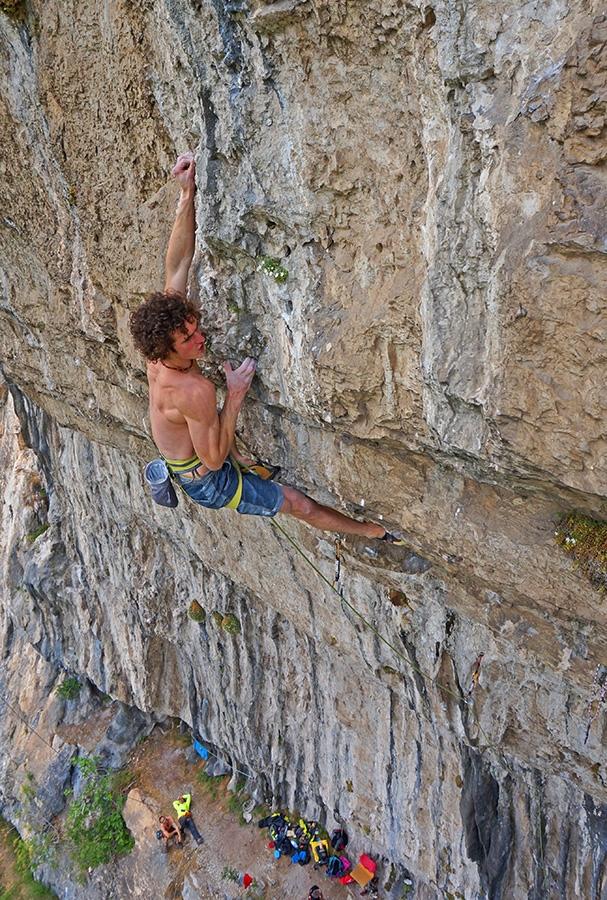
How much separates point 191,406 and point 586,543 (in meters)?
2.77

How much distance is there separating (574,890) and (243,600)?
5266mm

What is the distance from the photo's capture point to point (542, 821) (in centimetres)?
636

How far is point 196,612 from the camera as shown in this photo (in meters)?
9.68

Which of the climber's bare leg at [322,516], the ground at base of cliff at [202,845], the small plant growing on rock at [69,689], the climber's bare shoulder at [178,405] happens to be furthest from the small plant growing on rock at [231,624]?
the small plant growing on rock at [69,689]

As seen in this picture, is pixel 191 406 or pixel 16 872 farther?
pixel 16 872

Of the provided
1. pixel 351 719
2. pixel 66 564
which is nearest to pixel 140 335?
pixel 351 719

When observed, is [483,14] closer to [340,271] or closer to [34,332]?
[340,271]

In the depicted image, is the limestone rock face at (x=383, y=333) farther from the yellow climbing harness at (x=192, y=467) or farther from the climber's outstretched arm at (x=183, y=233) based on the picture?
the yellow climbing harness at (x=192, y=467)

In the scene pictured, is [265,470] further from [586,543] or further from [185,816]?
[185,816]

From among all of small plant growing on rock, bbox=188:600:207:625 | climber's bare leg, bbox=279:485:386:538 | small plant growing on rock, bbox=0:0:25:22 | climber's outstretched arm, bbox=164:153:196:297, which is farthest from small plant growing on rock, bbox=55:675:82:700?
small plant growing on rock, bbox=0:0:25:22

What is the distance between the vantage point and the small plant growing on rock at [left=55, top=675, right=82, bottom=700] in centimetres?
1374

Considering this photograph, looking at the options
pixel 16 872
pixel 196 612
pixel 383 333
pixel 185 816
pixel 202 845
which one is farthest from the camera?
pixel 16 872

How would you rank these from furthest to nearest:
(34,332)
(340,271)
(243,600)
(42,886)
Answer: (42,886) < (243,600) < (34,332) < (340,271)

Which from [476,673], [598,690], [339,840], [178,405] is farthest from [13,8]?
[339,840]
